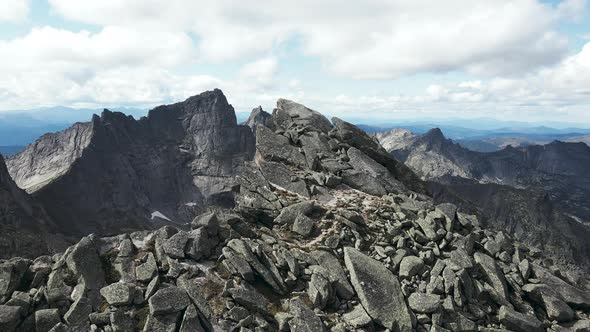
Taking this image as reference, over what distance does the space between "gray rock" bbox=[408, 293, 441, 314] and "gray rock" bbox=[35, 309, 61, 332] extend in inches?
865

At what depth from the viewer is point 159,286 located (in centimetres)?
2348

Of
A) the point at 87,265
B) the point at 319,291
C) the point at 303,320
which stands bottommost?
the point at 303,320

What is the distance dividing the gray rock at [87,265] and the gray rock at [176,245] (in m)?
4.30

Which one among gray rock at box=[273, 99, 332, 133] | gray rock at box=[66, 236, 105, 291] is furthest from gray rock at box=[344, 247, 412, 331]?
gray rock at box=[273, 99, 332, 133]

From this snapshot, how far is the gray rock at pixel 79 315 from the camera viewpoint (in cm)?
2078

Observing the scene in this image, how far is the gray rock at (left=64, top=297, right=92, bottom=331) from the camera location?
20781mm

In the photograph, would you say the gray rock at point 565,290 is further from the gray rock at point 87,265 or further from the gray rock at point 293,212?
the gray rock at point 87,265

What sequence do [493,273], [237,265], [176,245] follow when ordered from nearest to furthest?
[237,265]
[176,245]
[493,273]

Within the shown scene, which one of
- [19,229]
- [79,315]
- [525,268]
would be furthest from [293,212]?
[19,229]

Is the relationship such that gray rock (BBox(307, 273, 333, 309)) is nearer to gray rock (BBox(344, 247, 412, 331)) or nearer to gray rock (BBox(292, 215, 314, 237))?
gray rock (BBox(344, 247, 412, 331))

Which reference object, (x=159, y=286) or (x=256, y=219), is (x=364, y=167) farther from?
(x=159, y=286)

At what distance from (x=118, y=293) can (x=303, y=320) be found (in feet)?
37.2

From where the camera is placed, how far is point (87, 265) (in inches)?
967

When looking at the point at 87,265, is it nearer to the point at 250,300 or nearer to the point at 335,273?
the point at 250,300
